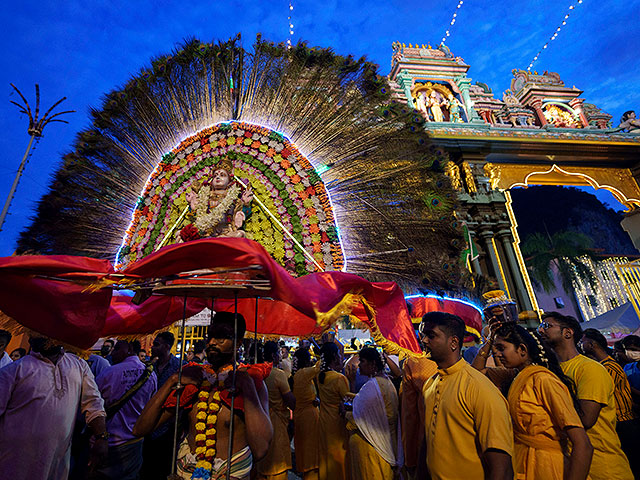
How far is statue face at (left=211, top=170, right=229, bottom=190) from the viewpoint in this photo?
311 centimetres

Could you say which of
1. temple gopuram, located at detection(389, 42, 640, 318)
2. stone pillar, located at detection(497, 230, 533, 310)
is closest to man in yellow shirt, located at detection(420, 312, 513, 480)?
temple gopuram, located at detection(389, 42, 640, 318)

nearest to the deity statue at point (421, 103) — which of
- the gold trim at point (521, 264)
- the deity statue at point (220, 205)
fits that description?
the gold trim at point (521, 264)

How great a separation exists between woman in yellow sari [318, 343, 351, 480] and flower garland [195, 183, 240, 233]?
2318 mm

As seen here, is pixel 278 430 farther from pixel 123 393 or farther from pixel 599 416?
pixel 599 416

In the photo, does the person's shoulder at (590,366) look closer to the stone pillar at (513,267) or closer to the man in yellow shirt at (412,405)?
the man in yellow shirt at (412,405)

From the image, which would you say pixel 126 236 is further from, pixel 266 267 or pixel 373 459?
pixel 373 459

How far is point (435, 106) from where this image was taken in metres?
12.9

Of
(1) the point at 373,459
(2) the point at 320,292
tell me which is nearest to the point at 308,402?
(1) the point at 373,459

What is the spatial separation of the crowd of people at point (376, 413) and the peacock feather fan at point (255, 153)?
44.0 inches

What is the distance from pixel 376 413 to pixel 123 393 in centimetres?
262

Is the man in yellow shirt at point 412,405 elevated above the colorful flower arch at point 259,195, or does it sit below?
below

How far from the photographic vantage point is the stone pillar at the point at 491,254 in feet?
34.8

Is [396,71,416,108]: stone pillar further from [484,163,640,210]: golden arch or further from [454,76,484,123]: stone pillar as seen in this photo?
[484,163,640,210]: golden arch

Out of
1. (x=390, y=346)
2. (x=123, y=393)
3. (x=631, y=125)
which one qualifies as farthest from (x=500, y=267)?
(x=123, y=393)
